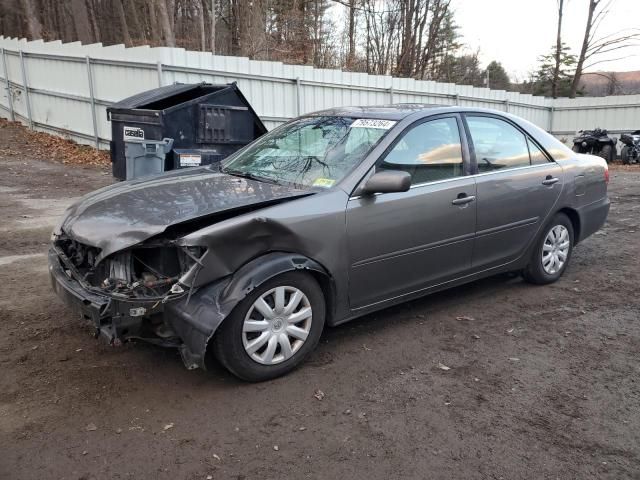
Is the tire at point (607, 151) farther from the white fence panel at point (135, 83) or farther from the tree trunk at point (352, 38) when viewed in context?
the tree trunk at point (352, 38)

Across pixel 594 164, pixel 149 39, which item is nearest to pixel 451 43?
pixel 149 39

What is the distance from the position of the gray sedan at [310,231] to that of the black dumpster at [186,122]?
97.1 inches

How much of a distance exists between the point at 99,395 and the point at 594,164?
4.83 m

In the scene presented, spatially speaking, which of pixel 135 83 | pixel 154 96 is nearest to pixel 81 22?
pixel 135 83

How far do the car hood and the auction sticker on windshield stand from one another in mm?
853

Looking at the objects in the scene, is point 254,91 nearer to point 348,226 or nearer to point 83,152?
point 83,152

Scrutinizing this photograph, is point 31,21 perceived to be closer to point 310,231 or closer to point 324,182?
point 324,182

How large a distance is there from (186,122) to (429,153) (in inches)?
149

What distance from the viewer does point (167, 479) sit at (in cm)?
243

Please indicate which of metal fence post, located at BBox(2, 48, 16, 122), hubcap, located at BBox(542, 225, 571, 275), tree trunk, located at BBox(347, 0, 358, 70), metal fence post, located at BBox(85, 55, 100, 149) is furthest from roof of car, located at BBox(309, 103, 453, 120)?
tree trunk, located at BBox(347, 0, 358, 70)

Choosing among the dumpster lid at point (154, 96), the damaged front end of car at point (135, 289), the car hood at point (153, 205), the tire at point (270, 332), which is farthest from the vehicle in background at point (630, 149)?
the damaged front end of car at point (135, 289)

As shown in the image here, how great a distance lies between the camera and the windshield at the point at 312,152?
12.3 feet

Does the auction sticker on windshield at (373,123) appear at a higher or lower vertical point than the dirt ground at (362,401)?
higher

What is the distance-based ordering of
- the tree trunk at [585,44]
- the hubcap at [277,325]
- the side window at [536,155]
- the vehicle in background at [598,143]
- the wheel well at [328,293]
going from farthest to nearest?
the tree trunk at [585,44], the vehicle in background at [598,143], the side window at [536,155], the wheel well at [328,293], the hubcap at [277,325]
